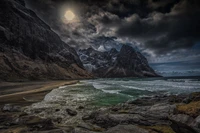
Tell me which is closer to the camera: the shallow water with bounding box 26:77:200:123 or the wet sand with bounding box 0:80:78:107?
the shallow water with bounding box 26:77:200:123

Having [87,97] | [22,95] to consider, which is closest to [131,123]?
[87,97]

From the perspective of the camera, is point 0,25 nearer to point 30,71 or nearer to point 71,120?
point 30,71

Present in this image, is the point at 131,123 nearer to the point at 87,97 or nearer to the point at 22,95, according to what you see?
the point at 87,97

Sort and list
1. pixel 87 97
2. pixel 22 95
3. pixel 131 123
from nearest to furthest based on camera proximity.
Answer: pixel 131 123, pixel 87 97, pixel 22 95

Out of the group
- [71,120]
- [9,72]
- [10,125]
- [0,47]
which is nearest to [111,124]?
[71,120]

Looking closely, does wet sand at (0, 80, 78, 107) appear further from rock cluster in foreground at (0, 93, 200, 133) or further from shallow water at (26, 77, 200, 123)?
rock cluster in foreground at (0, 93, 200, 133)

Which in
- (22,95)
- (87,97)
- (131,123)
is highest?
(131,123)

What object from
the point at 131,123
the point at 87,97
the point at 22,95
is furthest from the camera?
the point at 22,95

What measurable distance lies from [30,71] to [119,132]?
7704 inches

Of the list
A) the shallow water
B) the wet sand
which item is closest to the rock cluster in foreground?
the shallow water

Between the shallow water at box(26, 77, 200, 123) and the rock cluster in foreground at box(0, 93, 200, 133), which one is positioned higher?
the rock cluster in foreground at box(0, 93, 200, 133)

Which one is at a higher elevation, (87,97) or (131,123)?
Result: (131,123)

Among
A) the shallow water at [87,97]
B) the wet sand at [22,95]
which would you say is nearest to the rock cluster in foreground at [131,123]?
the shallow water at [87,97]

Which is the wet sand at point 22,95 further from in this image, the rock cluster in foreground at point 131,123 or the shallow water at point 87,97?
the rock cluster in foreground at point 131,123
